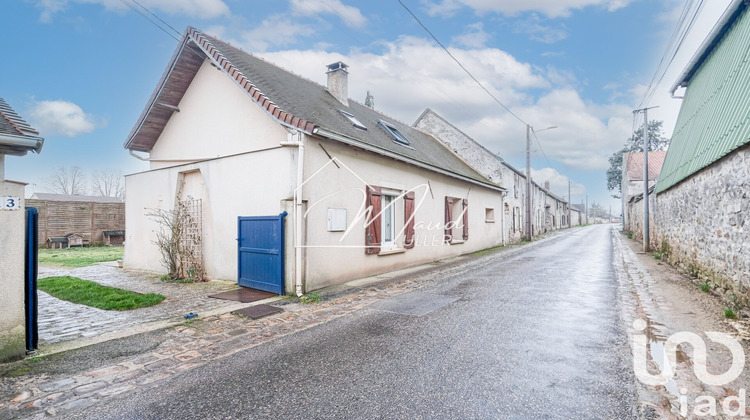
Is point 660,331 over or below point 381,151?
below

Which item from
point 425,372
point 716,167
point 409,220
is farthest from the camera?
point 409,220

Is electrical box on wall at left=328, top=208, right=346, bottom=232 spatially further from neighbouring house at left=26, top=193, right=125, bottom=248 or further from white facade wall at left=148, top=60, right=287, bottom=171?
neighbouring house at left=26, top=193, right=125, bottom=248

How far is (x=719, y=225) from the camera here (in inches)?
233

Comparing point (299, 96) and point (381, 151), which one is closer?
point (381, 151)

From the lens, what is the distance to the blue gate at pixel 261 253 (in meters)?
6.39

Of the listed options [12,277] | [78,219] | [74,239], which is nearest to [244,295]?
[12,277]

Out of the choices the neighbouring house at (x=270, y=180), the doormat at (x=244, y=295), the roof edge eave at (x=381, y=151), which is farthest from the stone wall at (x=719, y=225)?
the doormat at (x=244, y=295)

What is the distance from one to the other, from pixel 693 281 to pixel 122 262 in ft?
47.6

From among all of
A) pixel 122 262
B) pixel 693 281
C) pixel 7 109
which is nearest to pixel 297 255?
pixel 7 109

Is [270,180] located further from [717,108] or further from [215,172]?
[717,108]

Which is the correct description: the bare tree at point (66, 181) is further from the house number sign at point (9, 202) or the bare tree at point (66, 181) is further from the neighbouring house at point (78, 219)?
the house number sign at point (9, 202)

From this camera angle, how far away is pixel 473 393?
8.79 ft

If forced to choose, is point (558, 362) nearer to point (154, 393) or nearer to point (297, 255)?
point (154, 393)

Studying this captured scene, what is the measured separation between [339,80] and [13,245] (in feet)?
30.8
